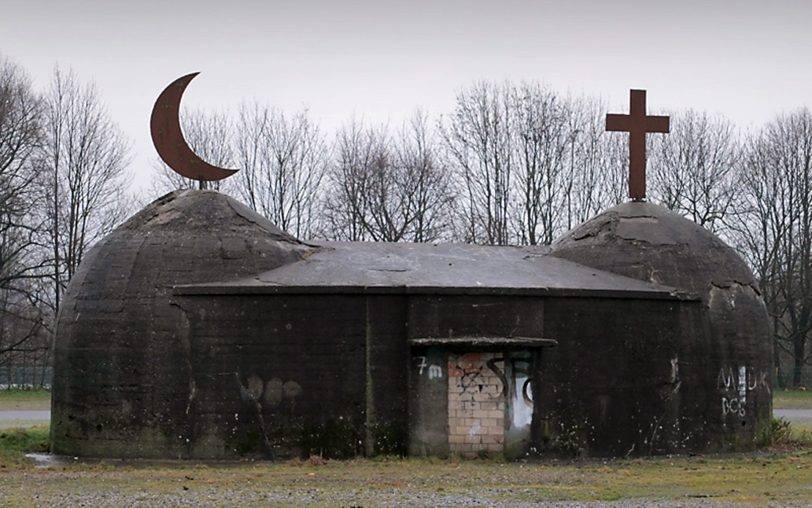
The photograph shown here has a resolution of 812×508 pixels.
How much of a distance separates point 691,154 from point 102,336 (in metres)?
28.1

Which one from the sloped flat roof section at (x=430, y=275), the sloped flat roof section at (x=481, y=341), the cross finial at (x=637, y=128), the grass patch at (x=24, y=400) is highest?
the cross finial at (x=637, y=128)

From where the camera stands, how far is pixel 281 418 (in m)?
16.5

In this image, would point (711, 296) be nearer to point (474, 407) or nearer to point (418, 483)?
point (474, 407)

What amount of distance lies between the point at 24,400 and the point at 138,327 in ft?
63.8

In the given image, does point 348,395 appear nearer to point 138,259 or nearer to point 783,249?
point 138,259

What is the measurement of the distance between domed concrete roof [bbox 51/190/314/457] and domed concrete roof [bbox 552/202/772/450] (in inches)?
211

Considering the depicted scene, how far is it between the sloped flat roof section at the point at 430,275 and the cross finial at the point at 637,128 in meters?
Result: 2.07

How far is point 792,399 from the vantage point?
119ft

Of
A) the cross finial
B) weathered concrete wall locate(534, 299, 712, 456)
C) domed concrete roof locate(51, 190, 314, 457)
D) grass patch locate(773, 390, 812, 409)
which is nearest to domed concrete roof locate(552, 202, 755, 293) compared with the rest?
the cross finial

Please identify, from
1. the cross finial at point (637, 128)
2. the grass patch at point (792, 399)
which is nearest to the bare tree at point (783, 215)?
the grass patch at point (792, 399)

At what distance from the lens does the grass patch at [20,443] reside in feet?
54.5

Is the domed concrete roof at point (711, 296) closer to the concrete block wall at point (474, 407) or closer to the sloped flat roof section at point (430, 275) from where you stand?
the sloped flat roof section at point (430, 275)

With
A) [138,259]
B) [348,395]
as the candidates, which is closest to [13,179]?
[138,259]

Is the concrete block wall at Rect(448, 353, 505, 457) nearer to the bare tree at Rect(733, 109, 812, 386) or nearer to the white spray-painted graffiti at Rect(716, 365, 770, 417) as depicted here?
the white spray-painted graffiti at Rect(716, 365, 770, 417)
